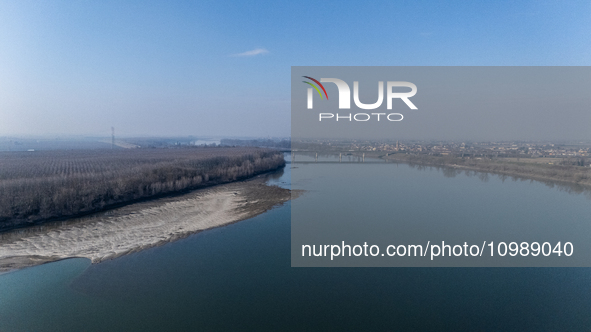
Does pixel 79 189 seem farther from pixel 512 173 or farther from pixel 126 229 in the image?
pixel 512 173

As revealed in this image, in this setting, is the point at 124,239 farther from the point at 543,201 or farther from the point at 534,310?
the point at 543,201

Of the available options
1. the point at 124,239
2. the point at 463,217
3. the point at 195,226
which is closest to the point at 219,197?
the point at 195,226

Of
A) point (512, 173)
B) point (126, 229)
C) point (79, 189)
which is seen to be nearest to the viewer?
point (126, 229)

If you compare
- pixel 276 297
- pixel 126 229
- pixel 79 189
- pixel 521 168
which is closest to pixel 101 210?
pixel 79 189

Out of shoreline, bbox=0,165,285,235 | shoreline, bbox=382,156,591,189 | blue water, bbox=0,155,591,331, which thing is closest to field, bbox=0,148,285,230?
shoreline, bbox=0,165,285,235

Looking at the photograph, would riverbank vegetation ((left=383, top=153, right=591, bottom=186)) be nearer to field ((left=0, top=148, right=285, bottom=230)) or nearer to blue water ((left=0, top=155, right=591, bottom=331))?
blue water ((left=0, top=155, right=591, bottom=331))

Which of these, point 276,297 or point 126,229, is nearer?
point 276,297
